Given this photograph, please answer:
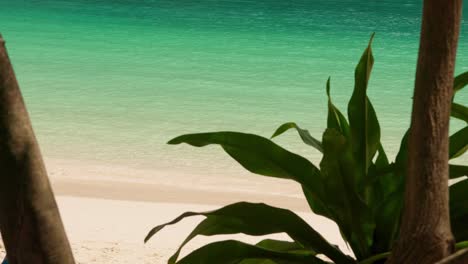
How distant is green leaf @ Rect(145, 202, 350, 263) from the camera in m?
1.41

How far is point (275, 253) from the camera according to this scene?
1.43 metres

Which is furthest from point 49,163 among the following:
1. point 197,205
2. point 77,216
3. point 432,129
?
point 432,129

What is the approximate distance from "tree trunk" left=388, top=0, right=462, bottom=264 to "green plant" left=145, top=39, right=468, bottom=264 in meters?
0.24

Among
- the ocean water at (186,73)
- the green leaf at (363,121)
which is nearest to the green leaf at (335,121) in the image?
the green leaf at (363,121)

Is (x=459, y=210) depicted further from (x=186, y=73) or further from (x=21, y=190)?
(x=186, y=73)

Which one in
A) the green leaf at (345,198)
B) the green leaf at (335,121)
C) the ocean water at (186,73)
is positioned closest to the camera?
the green leaf at (345,198)

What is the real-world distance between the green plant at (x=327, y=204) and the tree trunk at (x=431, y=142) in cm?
24

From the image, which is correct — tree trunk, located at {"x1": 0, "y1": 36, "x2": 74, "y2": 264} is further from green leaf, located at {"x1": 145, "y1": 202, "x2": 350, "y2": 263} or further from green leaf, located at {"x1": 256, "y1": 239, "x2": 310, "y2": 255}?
green leaf, located at {"x1": 256, "y1": 239, "x2": 310, "y2": 255}

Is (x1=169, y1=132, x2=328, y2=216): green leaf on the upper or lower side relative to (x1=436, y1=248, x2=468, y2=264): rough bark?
lower

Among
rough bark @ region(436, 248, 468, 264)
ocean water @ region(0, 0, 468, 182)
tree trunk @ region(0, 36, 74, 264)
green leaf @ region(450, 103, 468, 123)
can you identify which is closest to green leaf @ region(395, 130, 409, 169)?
green leaf @ region(450, 103, 468, 123)

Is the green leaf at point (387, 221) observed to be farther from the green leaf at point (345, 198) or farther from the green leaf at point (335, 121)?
the green leaf at point (335, 121)

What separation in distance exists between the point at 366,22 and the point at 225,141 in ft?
48.0

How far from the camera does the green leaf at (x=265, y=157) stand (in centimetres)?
141

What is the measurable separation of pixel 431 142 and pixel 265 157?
0.43 m
